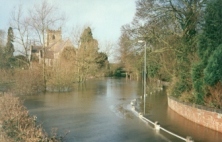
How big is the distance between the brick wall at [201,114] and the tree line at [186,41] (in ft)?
1.43

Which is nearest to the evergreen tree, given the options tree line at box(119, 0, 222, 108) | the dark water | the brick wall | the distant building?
tree line at box(119, 0, 222, 108)

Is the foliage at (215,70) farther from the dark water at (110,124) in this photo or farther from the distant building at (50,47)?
the distant building at (50,47)

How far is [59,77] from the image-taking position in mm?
30438

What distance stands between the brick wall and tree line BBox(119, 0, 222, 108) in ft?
1.43

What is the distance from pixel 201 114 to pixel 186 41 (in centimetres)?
833

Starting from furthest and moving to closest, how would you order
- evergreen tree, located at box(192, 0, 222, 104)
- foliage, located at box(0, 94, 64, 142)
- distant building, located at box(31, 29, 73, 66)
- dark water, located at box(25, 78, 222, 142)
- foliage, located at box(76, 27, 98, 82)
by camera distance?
1. foliage, located at box(76, 27, 98, 82)
2. distant building, located at box(31, 29, 73, 66)
3. evergreen tree, located at box(192, 0, 222, 104)
4. dark water, located at box(25, 78, 222, 142)
5. foliage, located at box(0, 94, 64, 142)

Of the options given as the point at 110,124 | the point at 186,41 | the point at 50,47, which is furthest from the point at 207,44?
the point at 50,47

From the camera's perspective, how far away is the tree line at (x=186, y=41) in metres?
14.4

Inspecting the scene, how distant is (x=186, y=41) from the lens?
21.3m

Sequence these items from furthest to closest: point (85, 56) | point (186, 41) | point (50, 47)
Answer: point (85, 56) → point (50, 47) → point (186, 41)

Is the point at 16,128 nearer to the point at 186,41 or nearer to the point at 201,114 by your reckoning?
the point at 201,114

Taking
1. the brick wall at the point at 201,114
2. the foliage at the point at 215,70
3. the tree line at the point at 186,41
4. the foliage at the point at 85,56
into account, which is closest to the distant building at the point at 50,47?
the foliage at the point at 85,56

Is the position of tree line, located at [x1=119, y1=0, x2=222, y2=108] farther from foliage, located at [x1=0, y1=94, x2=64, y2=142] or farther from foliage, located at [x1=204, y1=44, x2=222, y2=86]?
foliage, located at [x1=0, y1=94, x2=64, y2=142]

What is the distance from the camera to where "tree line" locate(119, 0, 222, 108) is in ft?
47.1
